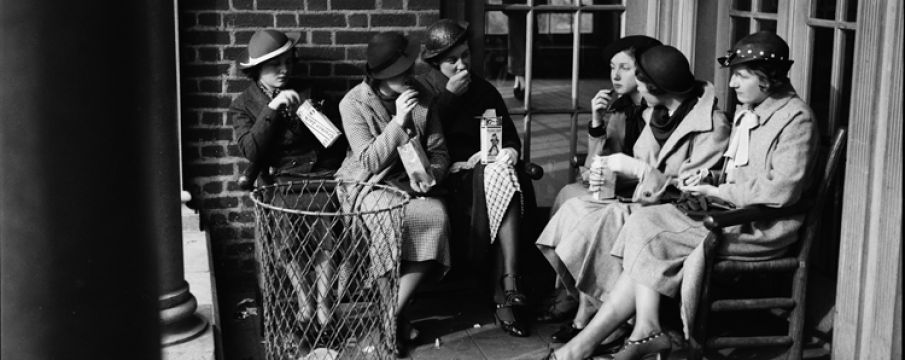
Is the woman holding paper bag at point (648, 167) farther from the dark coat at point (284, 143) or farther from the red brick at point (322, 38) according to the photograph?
the red brick at point (322, 38)

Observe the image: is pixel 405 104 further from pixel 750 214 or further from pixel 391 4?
pixel 750 214

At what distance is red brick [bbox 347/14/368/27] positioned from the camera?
18.9 ft

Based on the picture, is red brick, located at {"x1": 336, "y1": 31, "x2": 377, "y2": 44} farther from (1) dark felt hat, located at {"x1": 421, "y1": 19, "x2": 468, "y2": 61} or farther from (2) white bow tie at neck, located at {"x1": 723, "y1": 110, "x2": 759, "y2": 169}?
(2) white bow tie at neck, located at {"x1": 723, "y1": 110, "x2": 759, "y2": 169}

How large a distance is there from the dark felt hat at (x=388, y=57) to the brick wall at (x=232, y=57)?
2.30ft

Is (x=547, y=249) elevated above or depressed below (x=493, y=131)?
below

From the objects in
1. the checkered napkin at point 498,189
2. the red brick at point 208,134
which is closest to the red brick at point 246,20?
the red brick at point 208,134

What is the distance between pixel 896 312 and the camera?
4188 mm

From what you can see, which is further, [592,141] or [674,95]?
[592,141]

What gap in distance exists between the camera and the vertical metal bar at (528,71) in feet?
19.8

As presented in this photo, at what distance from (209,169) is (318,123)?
92 cm

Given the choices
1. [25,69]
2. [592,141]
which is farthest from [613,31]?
[25,69]

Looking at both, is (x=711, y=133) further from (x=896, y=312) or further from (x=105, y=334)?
(x=105, y=334)

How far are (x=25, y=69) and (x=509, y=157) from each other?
4.25 m

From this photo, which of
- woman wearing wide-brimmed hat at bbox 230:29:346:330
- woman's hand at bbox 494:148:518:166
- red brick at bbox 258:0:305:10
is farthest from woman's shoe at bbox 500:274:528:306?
red brick at bbox 258:0:305:10
